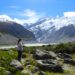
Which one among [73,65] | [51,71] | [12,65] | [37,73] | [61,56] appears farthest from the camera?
[61,56]

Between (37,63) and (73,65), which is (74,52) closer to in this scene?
(73,65)

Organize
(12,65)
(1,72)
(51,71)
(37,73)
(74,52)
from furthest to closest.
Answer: (74,52), (51,71), (37,73), (12,65), (1,72)

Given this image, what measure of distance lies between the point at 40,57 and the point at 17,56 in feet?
21.8

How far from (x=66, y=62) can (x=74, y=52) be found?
35.8 feet

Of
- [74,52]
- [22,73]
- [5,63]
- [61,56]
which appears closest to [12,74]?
[22,73]

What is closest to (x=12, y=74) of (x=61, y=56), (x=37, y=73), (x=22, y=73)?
(x=22, y=73)

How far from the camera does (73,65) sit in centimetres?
3822

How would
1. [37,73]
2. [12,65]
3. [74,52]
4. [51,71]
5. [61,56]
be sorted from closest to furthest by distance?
1. [12,65]
2. [37,73]
3. [51,71]
4. [61,56]
5. [74,52]

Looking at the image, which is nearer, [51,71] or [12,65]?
[12,65]

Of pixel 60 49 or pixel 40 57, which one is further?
pixel 60 49

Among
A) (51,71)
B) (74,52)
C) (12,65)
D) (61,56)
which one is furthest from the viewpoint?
(74,52)

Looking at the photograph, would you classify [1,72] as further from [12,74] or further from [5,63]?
[5,63]

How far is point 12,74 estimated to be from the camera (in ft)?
77.5

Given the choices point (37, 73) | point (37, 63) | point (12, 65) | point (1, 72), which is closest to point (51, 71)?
point (37, 63)
